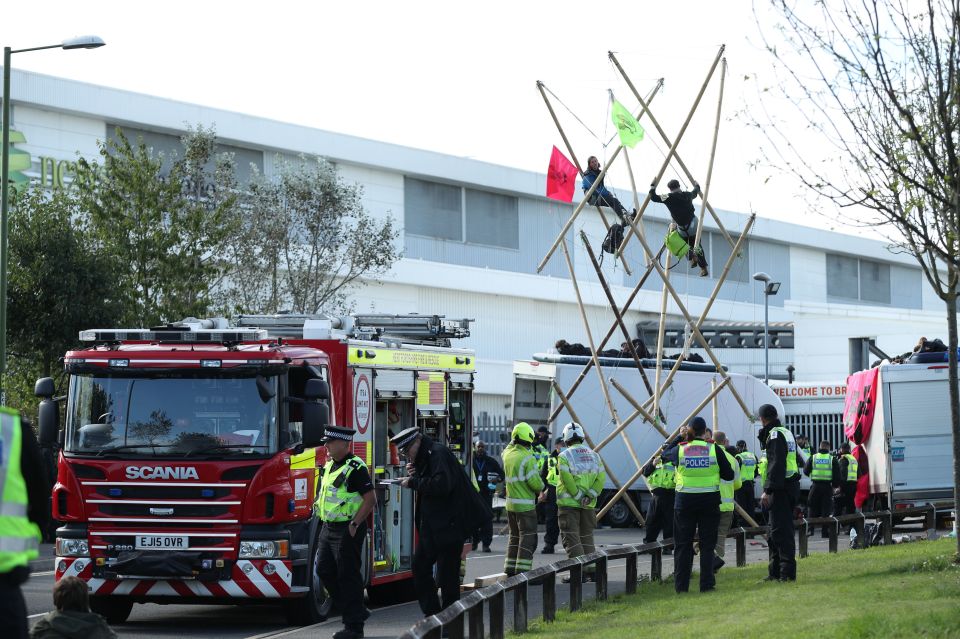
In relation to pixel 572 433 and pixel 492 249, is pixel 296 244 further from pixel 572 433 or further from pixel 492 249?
pixel 572 433

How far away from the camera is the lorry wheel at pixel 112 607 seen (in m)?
13.9

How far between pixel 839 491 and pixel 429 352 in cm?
1304

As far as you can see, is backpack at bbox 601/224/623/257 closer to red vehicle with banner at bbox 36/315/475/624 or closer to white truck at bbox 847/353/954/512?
white truck at bbox 847/353/954/512

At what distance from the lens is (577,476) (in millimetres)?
16266

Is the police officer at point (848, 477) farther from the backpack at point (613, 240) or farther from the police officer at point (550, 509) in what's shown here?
the backpack at point (613, 240)

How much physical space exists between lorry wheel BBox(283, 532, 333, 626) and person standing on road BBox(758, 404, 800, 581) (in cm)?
456

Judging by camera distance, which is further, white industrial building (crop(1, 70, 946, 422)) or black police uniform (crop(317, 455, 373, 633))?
white industrial building (crop(1, 70, 946, 422))

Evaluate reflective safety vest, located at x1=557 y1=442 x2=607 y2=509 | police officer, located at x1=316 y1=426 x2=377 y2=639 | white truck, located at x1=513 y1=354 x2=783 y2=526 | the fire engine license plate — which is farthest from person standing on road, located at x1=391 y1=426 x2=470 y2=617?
white truck, located at x1=513 y1=354 x2=783 y2=526

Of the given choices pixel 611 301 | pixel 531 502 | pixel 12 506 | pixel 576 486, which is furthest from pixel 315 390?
pixel 611 301

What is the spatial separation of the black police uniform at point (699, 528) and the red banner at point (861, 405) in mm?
11330

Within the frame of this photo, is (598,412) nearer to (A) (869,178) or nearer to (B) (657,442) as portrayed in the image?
(B) (657,442)

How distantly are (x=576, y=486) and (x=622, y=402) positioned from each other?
502 inches

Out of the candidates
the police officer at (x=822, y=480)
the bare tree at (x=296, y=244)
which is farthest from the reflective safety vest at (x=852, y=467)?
the bare tree at (x=296, y=244)

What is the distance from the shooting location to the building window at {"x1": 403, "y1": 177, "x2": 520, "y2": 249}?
4775cm
